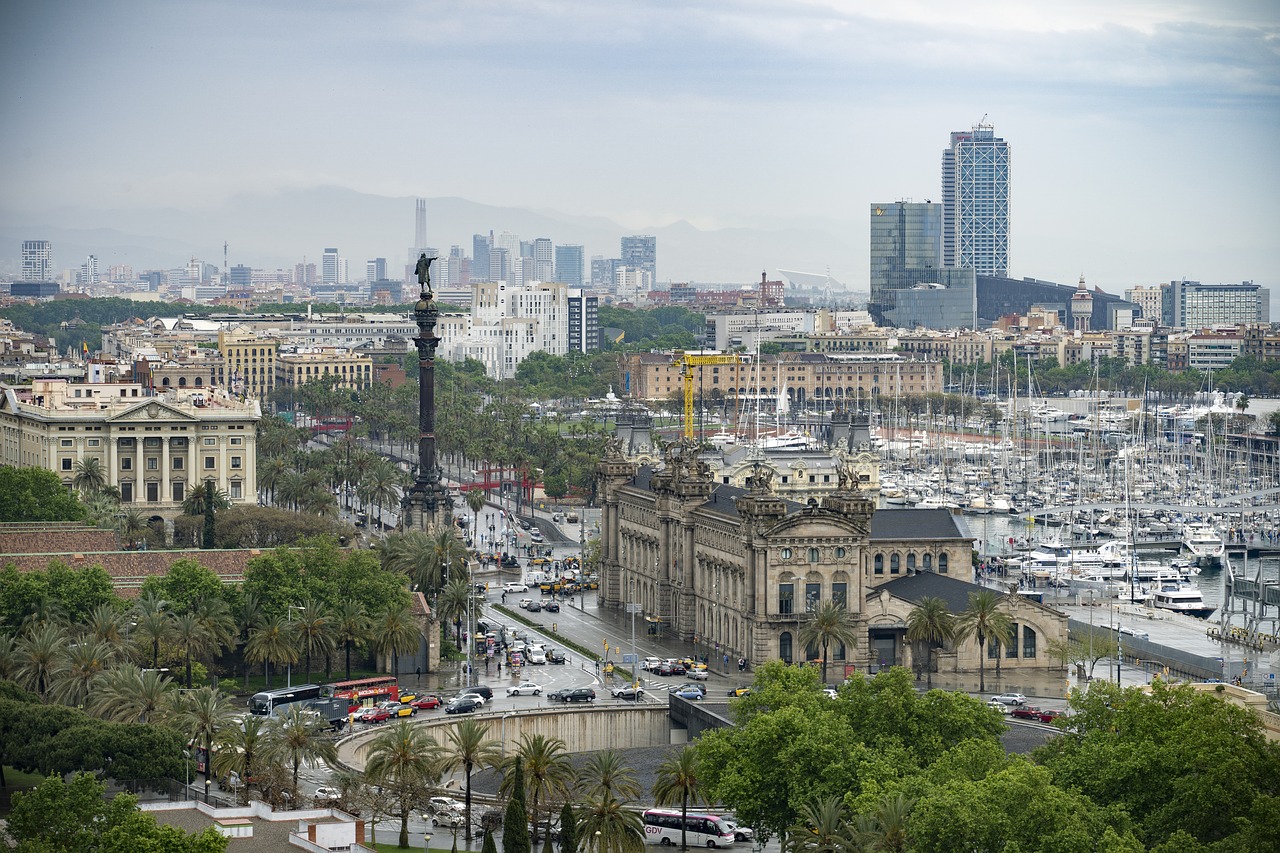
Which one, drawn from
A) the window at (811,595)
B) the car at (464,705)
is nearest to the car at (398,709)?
the car at (464,705)

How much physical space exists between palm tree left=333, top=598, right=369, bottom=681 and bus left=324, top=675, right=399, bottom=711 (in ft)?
7.74

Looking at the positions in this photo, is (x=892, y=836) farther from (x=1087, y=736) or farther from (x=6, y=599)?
(x=6, y=599)

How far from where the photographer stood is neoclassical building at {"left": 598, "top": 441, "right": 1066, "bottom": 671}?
98938 mm

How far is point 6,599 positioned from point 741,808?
36187 mm

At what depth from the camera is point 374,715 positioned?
87.1 meters

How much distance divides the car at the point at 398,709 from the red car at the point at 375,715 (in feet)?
0.71

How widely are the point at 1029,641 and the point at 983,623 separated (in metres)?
4.93

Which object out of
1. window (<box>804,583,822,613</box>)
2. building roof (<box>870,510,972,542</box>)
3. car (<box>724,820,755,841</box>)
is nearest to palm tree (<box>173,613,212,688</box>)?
car (<box>724,820,755,841</box>)

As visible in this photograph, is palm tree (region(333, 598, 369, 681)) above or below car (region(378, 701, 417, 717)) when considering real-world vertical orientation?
above

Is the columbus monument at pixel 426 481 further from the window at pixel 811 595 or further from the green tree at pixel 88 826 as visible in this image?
the green tree at pixel 88 826

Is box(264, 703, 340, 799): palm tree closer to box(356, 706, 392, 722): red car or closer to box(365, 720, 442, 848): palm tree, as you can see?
box(365, 720, 442, 848): palm tree

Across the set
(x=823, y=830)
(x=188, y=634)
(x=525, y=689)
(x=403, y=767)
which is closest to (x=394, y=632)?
(x=525, y=689)

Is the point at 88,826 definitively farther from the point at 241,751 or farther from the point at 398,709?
the point at 398,709

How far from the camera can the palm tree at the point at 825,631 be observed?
9612cm
